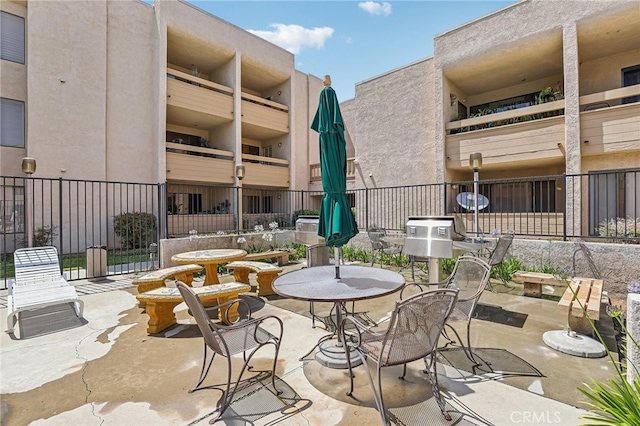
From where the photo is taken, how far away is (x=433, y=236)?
5.12 metres

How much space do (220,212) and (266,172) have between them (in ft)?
12.1

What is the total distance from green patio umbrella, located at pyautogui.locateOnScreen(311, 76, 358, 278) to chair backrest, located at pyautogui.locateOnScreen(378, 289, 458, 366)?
4.10ft

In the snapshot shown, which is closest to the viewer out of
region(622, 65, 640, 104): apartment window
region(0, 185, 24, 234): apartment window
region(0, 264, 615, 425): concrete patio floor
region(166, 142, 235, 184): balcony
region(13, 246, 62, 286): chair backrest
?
region(0, 264, 615, 425): concrete patio floor

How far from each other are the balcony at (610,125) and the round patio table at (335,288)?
1020 cm

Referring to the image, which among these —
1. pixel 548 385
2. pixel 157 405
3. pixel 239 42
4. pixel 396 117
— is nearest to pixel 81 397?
pixel 157 405

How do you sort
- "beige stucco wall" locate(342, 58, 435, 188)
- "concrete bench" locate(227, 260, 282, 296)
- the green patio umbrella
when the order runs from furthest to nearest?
"beige stucco wall" locate(342, 58, 435, 188) < "concrete bench" locate(227, 260, 282, 296) < the green patio umbrella

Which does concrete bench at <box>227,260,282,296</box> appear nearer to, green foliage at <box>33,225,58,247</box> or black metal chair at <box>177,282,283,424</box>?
black metal chair at <box>177,282,283,424</box>

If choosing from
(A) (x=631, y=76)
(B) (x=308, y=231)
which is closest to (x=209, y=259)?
(B) (x=308, y=231)

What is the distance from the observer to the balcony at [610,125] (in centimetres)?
871

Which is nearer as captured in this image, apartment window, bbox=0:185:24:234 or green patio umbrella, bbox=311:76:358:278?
green patio umbrella, bbox=311:76:358:278

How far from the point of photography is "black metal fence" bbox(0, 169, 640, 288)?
8.85 metres

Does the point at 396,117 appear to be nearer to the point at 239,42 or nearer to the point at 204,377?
the point at 239,42

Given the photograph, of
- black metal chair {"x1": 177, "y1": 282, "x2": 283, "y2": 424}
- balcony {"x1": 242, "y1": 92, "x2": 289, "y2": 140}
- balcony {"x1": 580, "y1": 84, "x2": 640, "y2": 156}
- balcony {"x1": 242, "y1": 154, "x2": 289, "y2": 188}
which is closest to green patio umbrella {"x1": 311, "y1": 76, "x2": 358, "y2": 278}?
black metal chair {"x1": 177, "y1": 282, "x2": 283, "y2": 424}

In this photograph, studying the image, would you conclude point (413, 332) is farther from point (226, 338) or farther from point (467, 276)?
point (467, 276)
